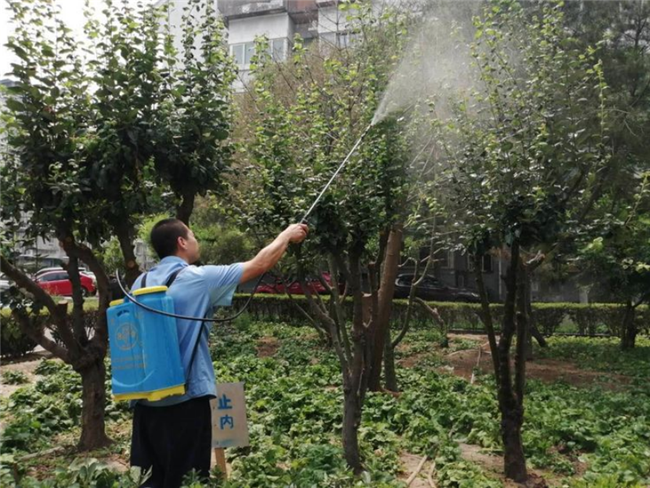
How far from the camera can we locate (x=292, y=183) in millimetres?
4406

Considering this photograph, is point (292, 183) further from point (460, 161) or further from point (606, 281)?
point (606, 281)

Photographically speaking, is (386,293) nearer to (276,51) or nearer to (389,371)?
(389,371)

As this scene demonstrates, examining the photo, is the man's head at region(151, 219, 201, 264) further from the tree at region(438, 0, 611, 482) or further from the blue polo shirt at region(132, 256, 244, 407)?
the tree at region(438, 0, 611, 482)

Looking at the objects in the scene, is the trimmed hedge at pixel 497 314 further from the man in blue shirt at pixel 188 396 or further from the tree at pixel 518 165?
the man in blue shirt at pixel 188 396

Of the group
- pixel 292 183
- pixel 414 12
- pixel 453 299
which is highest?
pixel 414 12

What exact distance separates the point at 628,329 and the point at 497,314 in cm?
378

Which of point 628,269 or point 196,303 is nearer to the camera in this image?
point 196,303

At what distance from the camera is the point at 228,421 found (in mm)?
4145

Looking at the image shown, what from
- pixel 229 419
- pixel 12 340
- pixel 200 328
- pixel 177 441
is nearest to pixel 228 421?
pixel 229 419

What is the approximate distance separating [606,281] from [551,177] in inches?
334

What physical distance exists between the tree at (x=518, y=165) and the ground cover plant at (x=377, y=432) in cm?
75

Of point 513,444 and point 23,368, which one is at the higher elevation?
point 513,444

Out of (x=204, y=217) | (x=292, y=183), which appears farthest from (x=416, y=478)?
(x=204, y=217)

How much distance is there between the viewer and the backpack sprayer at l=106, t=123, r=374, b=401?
287 cm
